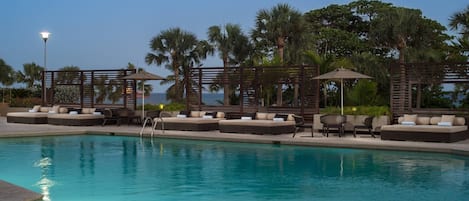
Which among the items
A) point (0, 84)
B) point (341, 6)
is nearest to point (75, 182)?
point (0, 84)

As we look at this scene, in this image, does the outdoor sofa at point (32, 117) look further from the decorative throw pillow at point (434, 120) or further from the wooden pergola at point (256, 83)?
the decorative throw pillow at point (434, 120)

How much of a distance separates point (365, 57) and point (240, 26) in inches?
242

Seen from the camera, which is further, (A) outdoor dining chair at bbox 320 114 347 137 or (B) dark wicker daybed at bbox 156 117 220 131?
(B) dark wicker daybed at bbox 156 117 220 131

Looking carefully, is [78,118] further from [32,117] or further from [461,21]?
[461,21]

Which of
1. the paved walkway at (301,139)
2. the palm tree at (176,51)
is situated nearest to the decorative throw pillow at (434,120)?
the paved walkway at (301,139)

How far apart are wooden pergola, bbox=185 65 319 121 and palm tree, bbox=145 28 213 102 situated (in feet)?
24.1

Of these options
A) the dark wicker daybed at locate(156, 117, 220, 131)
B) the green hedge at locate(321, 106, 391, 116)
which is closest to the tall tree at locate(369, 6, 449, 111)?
the green hedge at locate(321, 106, 391, 116)

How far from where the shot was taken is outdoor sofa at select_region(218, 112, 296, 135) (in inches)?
622

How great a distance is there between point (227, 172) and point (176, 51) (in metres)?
18.1

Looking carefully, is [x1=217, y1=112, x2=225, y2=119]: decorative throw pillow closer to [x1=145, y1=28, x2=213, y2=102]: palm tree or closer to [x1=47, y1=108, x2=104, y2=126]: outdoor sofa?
[x1=47, y1=108, x2=104, y2=126]: outdoor sofa

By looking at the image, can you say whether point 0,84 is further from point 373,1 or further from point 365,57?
point 373,1

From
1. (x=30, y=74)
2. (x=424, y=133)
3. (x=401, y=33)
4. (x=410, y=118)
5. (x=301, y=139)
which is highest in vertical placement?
(x=401, y=33)

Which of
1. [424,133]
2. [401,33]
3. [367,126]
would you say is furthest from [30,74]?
[424,133]

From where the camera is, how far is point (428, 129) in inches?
539
